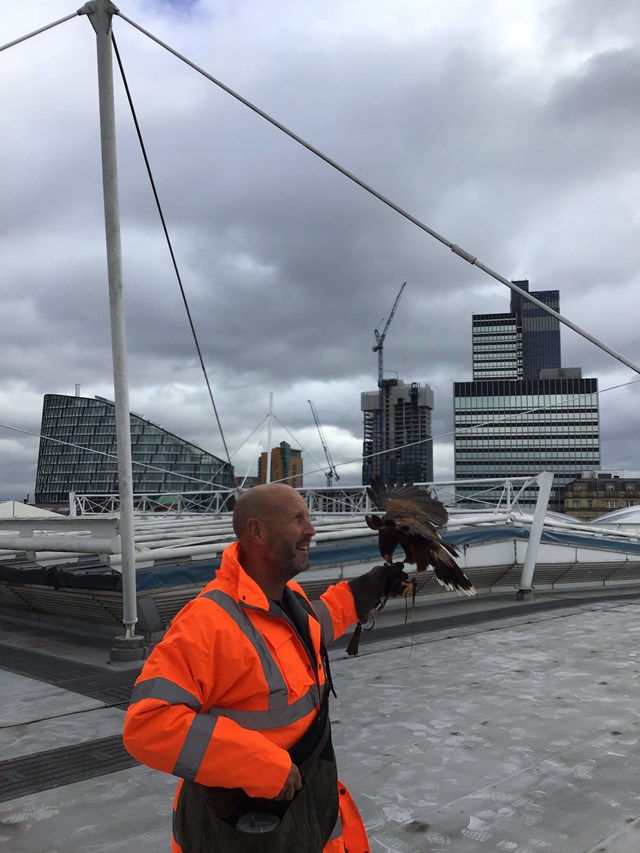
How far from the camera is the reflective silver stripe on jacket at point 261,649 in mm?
2416

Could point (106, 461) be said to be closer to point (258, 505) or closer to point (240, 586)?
point (258, 505)

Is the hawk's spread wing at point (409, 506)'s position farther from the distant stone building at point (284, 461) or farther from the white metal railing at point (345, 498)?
the distant stone building at point (284, 461)

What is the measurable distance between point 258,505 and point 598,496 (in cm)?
14200

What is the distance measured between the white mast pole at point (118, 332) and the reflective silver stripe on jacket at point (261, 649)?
6.93m

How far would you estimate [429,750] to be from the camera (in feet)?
18.2

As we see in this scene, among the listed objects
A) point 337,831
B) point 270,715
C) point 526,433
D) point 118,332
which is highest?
point 526,433

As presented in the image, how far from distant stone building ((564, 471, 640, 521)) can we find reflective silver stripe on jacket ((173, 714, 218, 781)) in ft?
453

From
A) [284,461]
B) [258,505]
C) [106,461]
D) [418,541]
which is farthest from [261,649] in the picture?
[106,461]

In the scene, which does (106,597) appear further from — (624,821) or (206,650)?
(206,650)

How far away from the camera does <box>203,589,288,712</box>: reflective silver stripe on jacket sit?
2.42 m

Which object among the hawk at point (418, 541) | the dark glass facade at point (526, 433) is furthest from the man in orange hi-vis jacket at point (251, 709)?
the dark glass facade at point (526, 433)

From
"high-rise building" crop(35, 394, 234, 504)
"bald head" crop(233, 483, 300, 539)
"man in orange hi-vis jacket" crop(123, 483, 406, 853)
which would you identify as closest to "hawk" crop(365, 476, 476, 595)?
"man in orange hi-vis jacket" crop(123, 483, 406, 853)

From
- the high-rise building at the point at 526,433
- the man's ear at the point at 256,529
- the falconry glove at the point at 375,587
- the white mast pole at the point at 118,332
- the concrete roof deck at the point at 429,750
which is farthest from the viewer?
the high-rise building at the point at 526,433

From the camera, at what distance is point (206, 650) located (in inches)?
89.6
